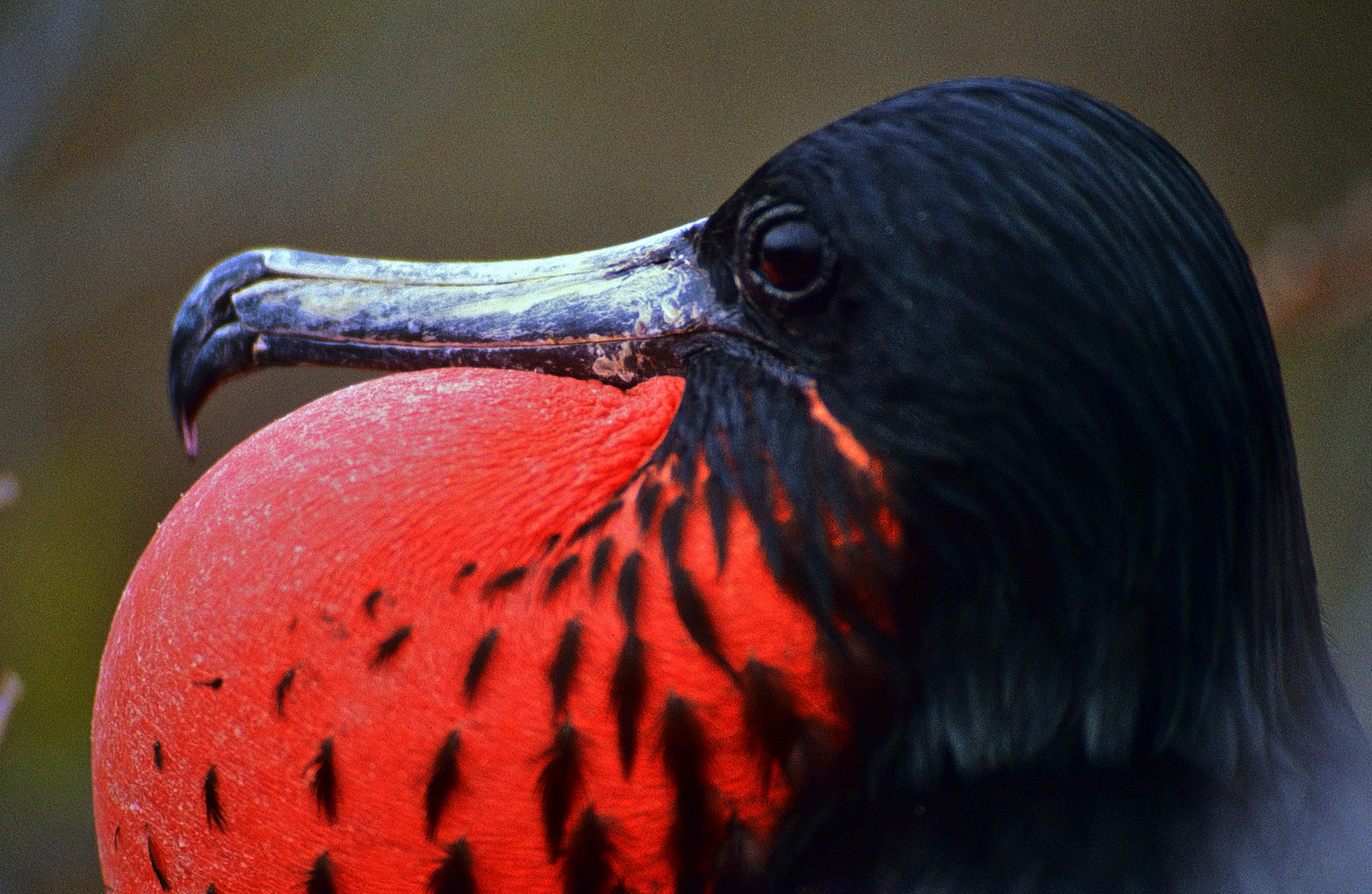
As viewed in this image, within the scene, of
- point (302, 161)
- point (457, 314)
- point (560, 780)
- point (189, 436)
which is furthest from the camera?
point (302, 161)

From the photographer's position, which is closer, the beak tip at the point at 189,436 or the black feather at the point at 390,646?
the black feather at the point at 390,646

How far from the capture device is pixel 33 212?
3.73 m

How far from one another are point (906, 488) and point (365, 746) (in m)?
0.41

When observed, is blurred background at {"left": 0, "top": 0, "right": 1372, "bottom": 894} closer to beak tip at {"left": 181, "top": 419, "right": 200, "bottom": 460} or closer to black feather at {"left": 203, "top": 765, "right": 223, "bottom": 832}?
beak tip at {"left": 181, "top": 419, "right": 200, "bottom": 460}

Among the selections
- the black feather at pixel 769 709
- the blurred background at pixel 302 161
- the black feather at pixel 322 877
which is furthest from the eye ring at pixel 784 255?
the blurred background at pixel 302 161

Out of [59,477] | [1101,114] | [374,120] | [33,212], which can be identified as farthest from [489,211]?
[1101,114]

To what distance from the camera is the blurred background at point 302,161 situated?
3.45 meters

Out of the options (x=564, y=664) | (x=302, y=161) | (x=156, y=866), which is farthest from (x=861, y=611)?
(x=302, y=161)

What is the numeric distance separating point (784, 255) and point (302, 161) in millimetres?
3379

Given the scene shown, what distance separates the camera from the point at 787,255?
0.86 meters

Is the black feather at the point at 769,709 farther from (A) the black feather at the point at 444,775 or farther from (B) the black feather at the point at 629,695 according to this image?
(A) the black feather at the point at 444,775

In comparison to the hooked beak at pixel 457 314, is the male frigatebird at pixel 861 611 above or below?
below

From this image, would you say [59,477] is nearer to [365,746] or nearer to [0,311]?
[0,311]

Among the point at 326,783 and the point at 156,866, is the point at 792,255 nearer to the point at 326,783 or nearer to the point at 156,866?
the point at 326,783
